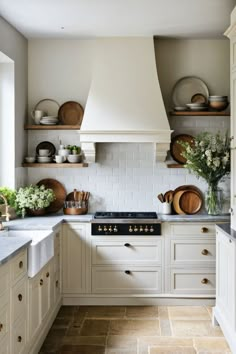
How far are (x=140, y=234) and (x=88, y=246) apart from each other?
56 cm

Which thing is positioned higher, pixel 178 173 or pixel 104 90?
pixel 104 90

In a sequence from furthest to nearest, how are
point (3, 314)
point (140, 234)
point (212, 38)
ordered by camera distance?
point (212, 38) < point (140, 234) < point (3, 314)

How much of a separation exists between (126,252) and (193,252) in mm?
699

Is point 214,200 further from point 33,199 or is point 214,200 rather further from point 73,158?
point 33,199

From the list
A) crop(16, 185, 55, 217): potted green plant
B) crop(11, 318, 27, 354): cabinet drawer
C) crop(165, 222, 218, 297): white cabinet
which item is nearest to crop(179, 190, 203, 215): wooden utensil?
crop(165, 222, 218, 297): white cabinet

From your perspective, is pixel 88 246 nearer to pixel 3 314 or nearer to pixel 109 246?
pixel 109 246

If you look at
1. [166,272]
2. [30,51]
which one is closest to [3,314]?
[166,272]

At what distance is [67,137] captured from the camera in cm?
509

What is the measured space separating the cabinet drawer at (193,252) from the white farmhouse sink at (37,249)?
137 cm

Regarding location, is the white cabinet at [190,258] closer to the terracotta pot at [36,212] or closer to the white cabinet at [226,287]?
the white cabinet at [226,287]

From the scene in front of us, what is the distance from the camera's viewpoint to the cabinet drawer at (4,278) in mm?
2561

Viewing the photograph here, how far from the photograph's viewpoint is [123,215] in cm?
477

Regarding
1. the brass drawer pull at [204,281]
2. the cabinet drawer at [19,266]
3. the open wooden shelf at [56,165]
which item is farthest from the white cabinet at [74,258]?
the cabinet drawer at [19,266]

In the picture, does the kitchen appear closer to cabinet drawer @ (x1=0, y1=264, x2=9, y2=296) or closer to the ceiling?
the ceiling
